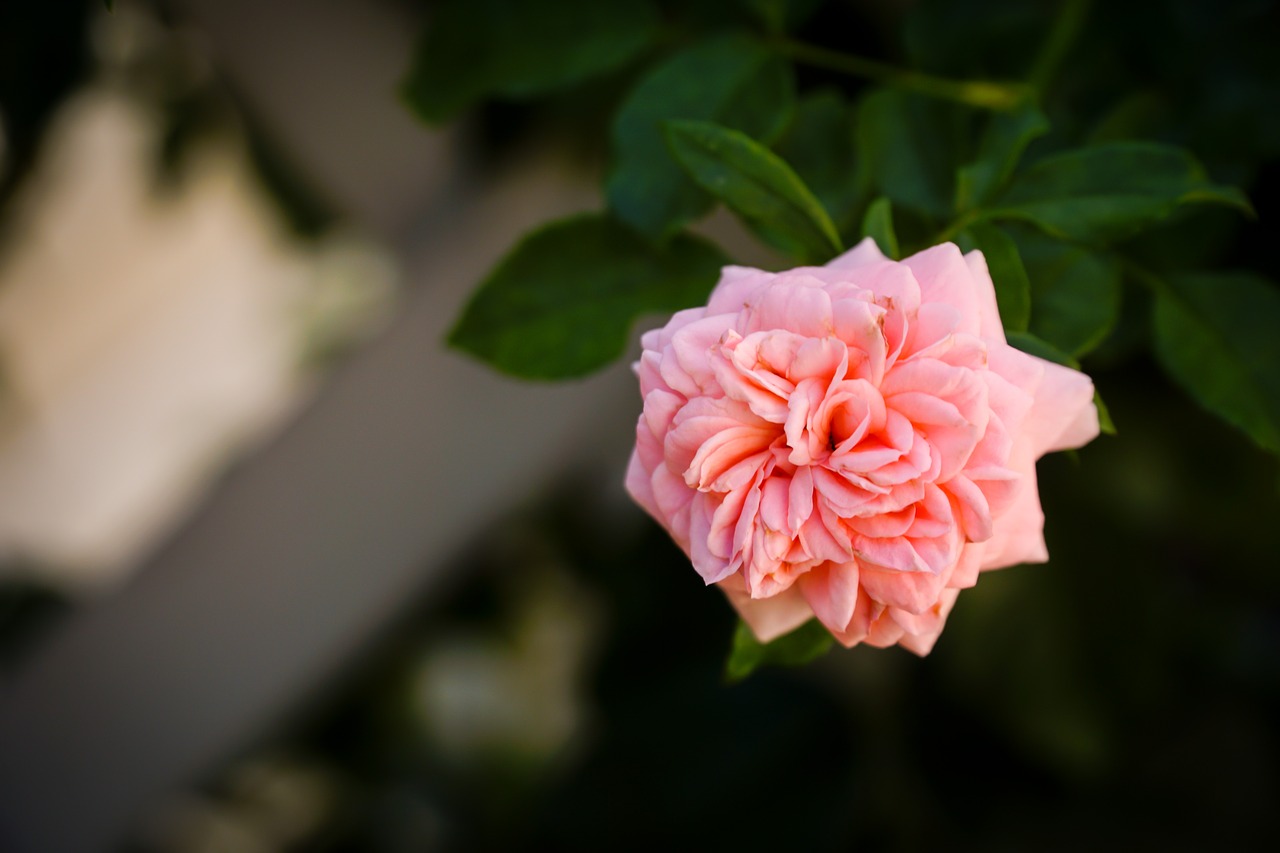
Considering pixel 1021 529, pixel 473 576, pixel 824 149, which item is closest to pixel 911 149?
pixel 824 149

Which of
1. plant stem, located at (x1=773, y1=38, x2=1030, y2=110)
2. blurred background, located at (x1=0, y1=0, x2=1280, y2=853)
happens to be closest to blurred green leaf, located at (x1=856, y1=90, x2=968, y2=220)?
plant stem, located at (x1=773, y1=38, x2=1030, y2=110)

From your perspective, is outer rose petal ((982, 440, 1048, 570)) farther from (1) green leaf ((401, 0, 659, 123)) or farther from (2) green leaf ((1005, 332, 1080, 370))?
(1) green leaf ((401, 0, 659, 123))

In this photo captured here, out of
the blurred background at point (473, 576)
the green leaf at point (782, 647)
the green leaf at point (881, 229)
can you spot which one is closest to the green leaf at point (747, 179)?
the green leaf at point (881, 229)

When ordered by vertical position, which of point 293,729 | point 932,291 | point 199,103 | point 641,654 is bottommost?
point 641,654

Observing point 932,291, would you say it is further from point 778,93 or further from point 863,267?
point 778,93

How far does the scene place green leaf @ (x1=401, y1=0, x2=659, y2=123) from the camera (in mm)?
337

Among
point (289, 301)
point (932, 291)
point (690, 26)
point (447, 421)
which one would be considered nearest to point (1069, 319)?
point (932, 291)

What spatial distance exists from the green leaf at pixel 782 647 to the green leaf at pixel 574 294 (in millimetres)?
95

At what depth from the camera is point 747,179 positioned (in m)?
0.24

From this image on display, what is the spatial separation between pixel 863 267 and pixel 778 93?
110mm

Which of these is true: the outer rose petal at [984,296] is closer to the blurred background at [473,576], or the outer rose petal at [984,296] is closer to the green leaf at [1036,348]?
the green leaf at [1036,348]

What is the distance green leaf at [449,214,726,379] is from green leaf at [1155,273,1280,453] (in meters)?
0.15

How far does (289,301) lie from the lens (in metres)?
1.06

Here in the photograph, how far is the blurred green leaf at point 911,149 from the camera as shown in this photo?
284 millimetres
